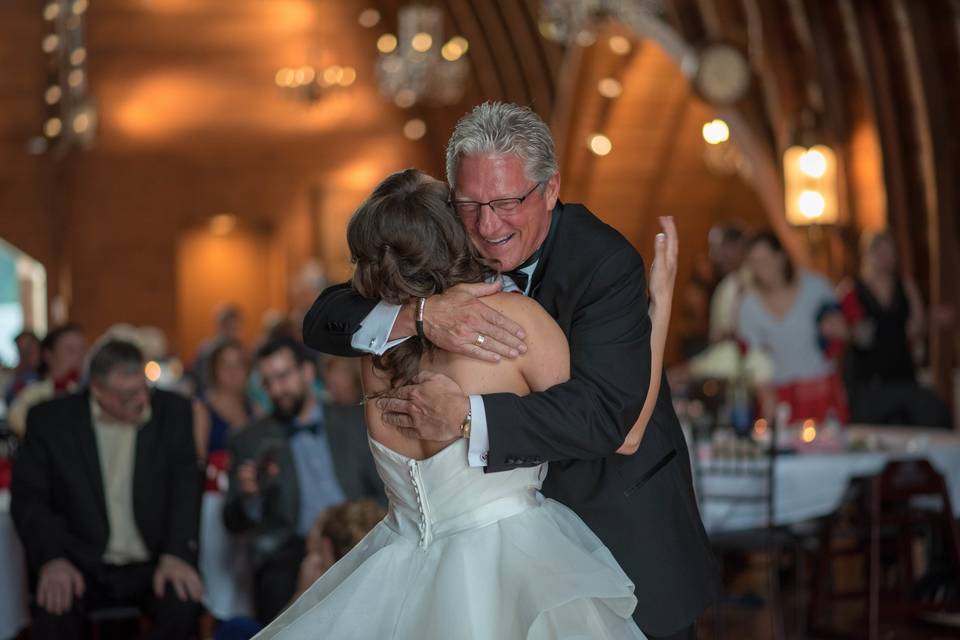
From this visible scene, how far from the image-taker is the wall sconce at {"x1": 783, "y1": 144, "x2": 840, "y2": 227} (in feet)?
30.0

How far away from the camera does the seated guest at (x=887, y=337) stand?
24.5 feet

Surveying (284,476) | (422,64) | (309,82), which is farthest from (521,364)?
(309,82)

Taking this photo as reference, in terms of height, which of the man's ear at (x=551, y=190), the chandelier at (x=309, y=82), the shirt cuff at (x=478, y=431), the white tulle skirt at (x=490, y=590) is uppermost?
the chandelier at (x=309, y=82)

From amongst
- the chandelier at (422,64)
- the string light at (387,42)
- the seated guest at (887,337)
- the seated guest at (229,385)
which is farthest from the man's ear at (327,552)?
the string light at (387,42)

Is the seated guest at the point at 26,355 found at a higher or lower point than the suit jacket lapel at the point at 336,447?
higher

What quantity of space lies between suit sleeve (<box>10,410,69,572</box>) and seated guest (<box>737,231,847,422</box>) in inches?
131

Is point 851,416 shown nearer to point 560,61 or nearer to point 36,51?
point 560,61

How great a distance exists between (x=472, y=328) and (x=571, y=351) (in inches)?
8.2

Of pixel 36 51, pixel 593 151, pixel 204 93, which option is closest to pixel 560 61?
pixel 593 151

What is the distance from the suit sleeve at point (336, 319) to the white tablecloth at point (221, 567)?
2553 millimetres

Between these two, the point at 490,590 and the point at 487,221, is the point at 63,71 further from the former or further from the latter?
the point at 490,590

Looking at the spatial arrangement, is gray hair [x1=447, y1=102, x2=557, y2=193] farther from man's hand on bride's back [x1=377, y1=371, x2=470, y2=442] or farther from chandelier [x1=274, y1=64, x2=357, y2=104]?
chandelier [x1=274, y1=64, x2=357, y2=104]

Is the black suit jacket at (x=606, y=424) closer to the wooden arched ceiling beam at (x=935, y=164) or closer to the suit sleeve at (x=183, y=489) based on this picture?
the suit sleeve at (x=183, y=489)

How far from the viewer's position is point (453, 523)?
237 centimetres
